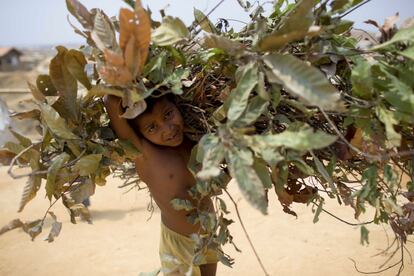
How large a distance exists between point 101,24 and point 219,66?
1.28ft

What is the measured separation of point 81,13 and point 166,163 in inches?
27.0

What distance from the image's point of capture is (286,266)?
→ 2.76 m

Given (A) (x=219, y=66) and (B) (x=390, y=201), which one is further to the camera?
(A) (x=219, y=66)

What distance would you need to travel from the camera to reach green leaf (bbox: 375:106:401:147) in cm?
79

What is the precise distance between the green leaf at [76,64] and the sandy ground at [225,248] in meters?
2.09

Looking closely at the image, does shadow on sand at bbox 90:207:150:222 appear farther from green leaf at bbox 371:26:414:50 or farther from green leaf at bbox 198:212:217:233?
green leaf at bbox 371:26:414:50

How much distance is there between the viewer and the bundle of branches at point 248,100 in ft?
2.53

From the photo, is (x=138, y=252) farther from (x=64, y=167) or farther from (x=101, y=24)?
(x=101, y=24)

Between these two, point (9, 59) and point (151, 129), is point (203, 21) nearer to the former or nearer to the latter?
point (151, 129)

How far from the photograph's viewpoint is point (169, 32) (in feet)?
3.15

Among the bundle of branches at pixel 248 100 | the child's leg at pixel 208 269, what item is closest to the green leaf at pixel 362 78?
the bundle of branches at pixel 248 100

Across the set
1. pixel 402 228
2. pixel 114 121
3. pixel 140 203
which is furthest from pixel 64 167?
pixel 140 203

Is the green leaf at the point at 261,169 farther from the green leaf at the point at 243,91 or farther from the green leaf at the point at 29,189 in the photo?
the green leaf at the point at 29,189

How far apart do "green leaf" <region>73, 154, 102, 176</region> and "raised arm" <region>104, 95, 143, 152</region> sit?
0.17 meters
